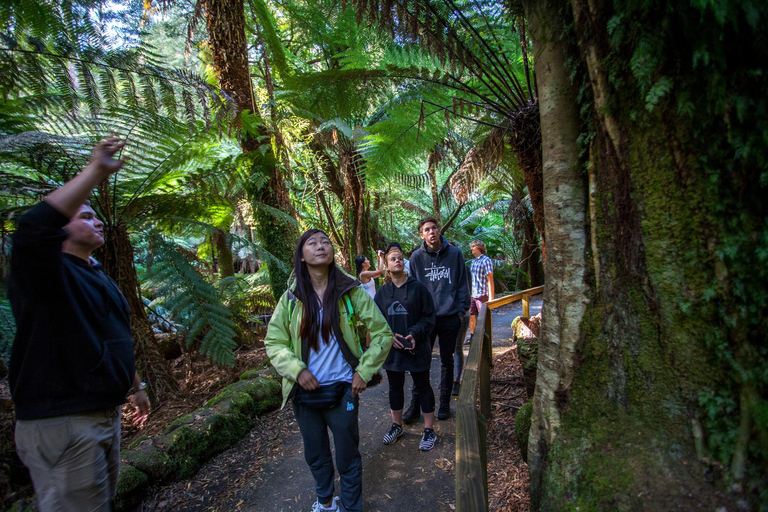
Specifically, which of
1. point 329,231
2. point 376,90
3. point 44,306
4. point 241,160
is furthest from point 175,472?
point 329,231

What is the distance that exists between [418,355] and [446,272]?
1060mm

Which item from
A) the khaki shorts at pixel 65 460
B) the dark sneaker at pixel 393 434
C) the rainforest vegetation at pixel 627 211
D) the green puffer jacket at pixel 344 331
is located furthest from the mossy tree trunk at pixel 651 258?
the khaki shorts at pixel 65 460

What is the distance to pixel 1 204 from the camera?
301 centimetres

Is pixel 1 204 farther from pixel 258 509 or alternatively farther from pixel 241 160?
pixel 258 509

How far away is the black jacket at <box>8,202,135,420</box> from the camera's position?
55.4 inches

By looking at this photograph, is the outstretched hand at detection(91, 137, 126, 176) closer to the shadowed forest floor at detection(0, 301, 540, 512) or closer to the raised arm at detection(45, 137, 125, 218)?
the raised arm at detection(45, 137, 125, 218)

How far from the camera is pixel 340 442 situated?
2189 millimetres

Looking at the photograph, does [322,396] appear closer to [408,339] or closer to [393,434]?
[408,339]

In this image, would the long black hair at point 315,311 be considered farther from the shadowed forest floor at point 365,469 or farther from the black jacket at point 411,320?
the shadowed forest floor at point 365,469

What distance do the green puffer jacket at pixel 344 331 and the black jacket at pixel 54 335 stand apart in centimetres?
77

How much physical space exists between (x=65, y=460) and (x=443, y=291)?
3.05 meters

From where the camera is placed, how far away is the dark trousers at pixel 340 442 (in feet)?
7.18

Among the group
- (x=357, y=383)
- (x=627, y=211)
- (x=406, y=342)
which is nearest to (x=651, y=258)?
(x=627, y=211)

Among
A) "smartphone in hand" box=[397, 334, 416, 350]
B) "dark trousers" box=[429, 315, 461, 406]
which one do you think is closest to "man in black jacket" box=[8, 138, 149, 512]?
"smartphone in hand" box=[397, 334, 416, 350]
